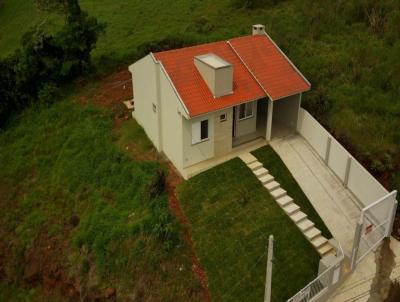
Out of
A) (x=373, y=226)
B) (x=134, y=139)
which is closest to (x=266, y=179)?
(x=373, y=226)

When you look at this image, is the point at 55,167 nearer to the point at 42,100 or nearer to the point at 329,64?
the point at 42,100

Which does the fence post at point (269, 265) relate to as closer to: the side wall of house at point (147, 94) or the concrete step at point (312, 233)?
the concrete step at point (312, 233)

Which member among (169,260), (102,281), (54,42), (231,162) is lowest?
(102,281)

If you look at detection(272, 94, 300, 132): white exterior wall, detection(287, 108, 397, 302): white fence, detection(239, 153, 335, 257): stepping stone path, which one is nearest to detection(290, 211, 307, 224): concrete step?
detection(239, 153, 335, 257): stepping stone path

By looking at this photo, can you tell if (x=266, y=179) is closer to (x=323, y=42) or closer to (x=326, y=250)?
(x=326, y=250)

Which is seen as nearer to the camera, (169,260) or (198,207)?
(169,260)

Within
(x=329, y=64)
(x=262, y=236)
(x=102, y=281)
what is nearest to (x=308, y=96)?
(x=329, y=64)

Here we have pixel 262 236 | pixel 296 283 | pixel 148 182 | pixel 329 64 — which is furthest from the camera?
pixel 329 64
